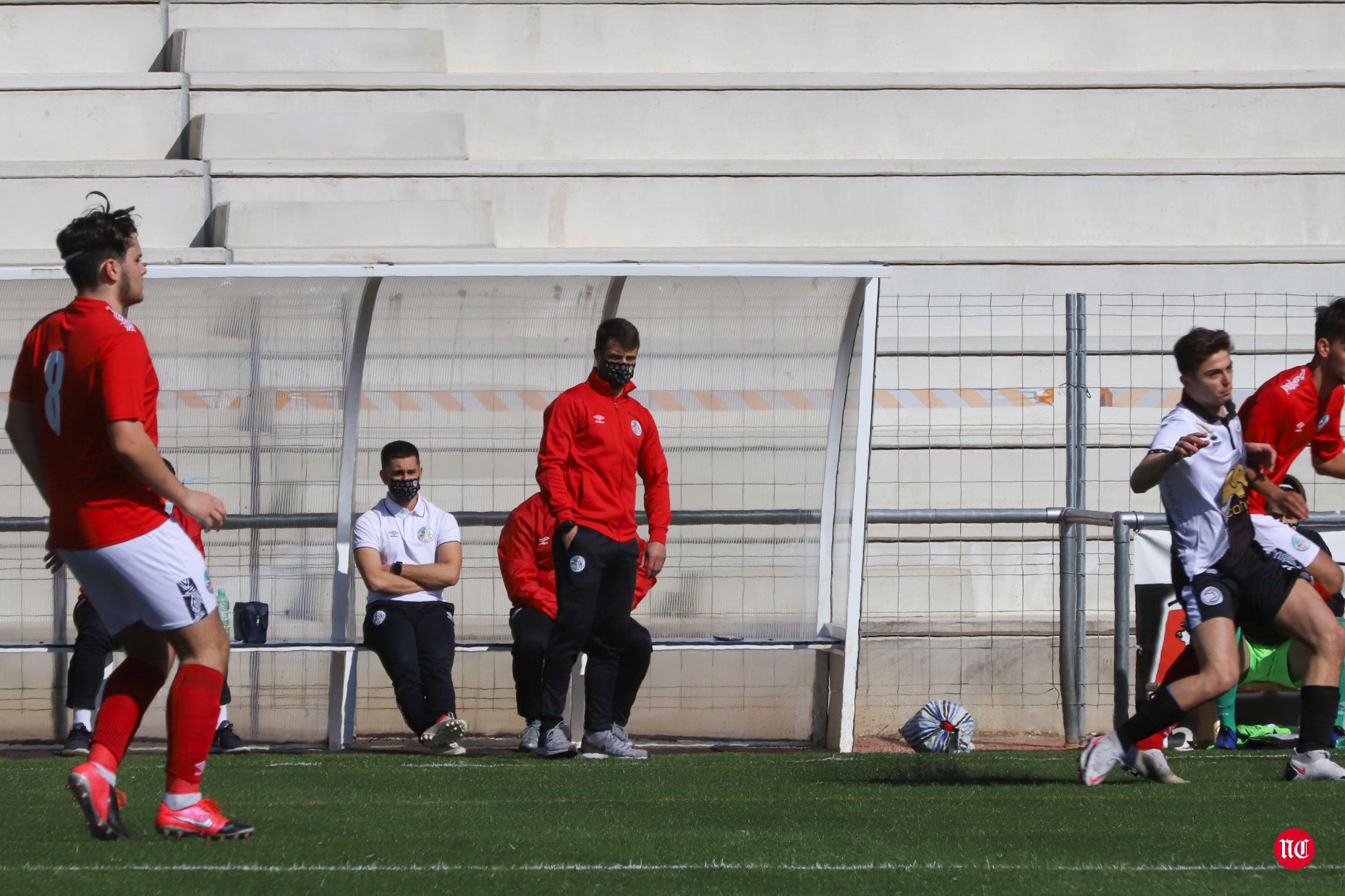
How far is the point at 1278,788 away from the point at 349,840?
326 cm

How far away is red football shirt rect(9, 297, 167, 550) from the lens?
15.2 feet

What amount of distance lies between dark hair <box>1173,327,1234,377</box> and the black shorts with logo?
682 mm

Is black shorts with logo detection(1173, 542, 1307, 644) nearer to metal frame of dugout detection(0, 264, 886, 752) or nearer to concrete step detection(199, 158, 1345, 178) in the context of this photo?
metal frame of dugout detection(0, 264, 886, 752)

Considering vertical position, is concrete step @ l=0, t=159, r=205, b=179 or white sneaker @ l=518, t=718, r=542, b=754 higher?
concrete step @ l=0, t=159, r=205, b=179

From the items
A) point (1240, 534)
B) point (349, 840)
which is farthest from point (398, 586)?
point (1240, 534)

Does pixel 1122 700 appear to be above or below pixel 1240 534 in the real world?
below

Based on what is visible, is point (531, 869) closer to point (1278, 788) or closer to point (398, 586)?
point (1278, 788)

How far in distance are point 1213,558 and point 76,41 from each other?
10071 millimetres

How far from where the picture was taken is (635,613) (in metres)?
9.07

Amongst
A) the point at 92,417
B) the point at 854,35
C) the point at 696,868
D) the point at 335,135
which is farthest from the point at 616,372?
the point at 854,35

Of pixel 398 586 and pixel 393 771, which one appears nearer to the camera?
pixel 393 771

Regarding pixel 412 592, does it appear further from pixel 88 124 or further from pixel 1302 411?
pixel 88 124

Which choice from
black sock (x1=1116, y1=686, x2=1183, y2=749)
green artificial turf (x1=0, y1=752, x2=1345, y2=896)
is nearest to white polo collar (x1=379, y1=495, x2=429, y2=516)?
green artificial turf (x1=0, y1=752, x2=1345, y2=896)

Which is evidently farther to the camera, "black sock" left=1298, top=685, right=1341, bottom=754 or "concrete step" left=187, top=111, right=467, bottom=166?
"concrete step" left=187, top=111, right=467, bottom=166
